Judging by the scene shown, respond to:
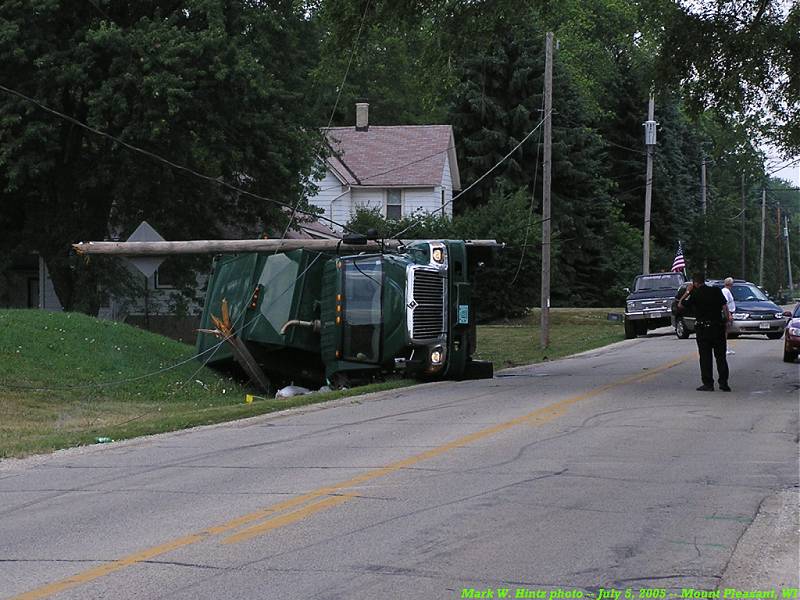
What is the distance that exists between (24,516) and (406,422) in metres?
6.42

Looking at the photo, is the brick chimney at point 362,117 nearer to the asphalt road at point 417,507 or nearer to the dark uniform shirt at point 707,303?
the dark uniform shirt at point 707,303

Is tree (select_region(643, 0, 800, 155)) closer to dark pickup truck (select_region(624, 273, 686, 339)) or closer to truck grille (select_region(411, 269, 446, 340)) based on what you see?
truck grille (select_region(411, 269, 446, 340))

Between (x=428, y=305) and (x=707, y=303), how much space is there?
5065 mm

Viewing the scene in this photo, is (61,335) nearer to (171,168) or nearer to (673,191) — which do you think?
(171,168)

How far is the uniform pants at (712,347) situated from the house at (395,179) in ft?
114

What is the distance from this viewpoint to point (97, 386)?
21.0 meters

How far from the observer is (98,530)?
8.38 meters

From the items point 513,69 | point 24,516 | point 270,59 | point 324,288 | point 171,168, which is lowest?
point 24,516

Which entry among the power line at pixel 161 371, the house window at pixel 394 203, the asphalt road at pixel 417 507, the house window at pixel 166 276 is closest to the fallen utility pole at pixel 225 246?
the power line at pixel 161 371

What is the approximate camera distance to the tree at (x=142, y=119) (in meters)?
27.9

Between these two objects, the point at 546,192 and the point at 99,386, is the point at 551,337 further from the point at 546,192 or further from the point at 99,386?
the point at 99,386

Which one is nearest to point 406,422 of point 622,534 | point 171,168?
point 622,534

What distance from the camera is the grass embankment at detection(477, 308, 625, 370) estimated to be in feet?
103

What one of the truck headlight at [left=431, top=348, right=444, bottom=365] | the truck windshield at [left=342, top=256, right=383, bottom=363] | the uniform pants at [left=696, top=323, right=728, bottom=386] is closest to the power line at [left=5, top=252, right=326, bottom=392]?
the truck windshield at [left=342, top=256, right=383, bottom=363]
